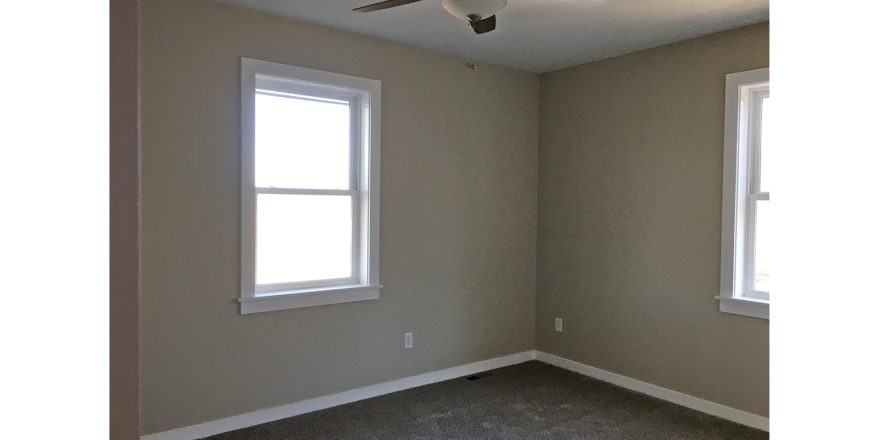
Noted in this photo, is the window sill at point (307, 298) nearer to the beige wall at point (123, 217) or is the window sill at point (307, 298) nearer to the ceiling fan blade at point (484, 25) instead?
the ceiling fan blade at point (484, 25)

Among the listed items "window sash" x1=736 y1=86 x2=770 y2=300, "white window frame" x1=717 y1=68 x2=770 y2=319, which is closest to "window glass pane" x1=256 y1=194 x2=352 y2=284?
"white window frame" x1=717 y1=68 x2=770 y2=319

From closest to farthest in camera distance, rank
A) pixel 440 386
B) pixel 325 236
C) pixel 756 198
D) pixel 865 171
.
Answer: pixel 865 171 → pixel 756 198 → pixel 325 236 → pixel 440 386

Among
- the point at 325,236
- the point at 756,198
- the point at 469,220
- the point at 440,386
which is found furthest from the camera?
the point at 469,220

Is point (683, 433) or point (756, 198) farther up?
point (756, 198)

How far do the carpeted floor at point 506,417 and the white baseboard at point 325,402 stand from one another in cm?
5

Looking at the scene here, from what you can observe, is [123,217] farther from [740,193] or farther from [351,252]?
[740,193]

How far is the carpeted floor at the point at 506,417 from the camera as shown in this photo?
3.35 meters

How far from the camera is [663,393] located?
13.1 feet

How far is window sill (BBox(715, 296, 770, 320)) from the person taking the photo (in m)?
3.44

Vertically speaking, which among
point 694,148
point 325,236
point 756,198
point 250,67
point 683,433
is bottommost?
point 683,433
